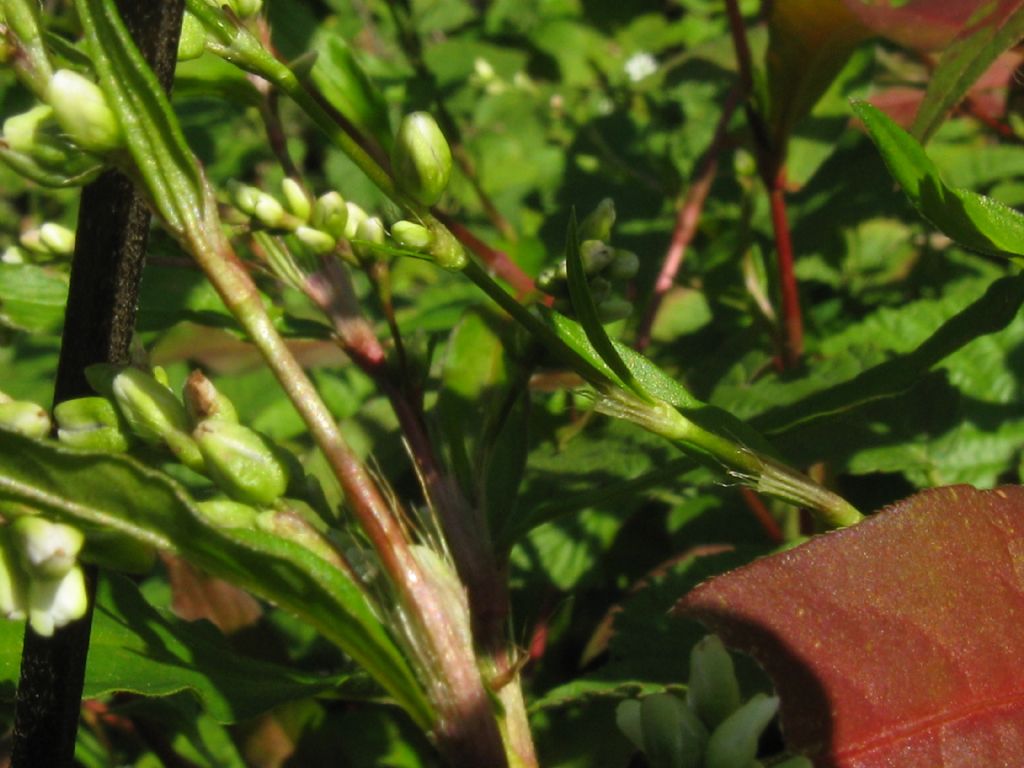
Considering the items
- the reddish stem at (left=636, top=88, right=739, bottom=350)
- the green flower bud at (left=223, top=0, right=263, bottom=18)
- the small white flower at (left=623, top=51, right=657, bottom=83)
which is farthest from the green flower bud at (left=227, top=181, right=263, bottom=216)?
the small white flower at (left=623, top=51, right=657, bottom=83)

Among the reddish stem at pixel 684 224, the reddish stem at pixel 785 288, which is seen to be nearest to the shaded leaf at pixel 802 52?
the reddish stem at pixel 785 288

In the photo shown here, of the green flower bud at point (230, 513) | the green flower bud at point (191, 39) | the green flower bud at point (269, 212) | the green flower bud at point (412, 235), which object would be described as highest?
the green flower bud at point (191, 39)

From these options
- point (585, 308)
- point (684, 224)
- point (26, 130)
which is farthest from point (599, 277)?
point (684, 224)

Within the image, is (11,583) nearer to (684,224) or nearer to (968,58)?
(968,58)

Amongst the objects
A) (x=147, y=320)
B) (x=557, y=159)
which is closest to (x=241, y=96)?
(x=147, y=320)

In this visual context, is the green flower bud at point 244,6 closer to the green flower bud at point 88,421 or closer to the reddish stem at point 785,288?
the green flower bud at point 88,421

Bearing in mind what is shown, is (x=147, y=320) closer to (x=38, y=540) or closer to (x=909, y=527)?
(x=38, y=540)
